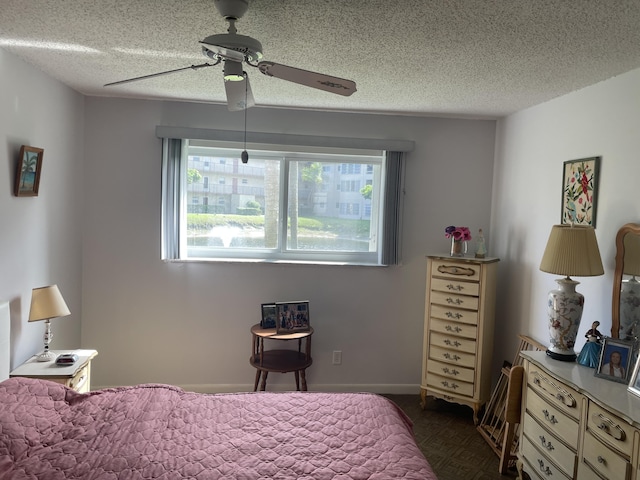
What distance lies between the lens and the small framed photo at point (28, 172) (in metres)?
2.62

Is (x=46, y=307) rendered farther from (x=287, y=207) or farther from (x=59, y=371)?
(x=287, y=207)

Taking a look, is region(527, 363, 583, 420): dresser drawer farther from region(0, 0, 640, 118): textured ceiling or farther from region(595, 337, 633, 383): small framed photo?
region(0, 0, 640, 118): textured ceiling

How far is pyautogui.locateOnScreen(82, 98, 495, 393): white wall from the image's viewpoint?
357cm

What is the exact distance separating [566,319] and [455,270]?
1022mm

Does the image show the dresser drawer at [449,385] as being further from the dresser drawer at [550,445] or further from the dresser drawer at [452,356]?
the dresser drawer at [550,445]

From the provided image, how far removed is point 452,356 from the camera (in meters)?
3.40

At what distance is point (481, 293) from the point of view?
10.7 ft

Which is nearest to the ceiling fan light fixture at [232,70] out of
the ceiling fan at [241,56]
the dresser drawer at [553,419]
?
the ceiling fan at [241,56]

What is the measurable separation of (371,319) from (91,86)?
9.01ft

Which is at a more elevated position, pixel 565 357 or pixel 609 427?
pixel 565 357

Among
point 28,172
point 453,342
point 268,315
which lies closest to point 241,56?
point 28,172

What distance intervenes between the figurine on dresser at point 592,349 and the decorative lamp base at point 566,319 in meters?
0.08

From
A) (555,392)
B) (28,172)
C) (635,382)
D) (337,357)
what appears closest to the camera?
(635,382)

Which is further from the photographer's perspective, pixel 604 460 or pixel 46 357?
pixel 46 357
